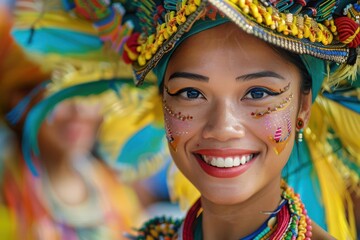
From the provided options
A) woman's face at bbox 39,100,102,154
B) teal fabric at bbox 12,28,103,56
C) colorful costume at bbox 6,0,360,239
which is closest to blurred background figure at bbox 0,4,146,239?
woman's face at bbox 39,100,102,154

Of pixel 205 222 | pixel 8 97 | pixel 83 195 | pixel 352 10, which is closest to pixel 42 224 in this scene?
pixel 83 195

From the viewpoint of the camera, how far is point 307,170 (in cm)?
215

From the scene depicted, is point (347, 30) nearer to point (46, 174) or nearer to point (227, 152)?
point (227, 152)

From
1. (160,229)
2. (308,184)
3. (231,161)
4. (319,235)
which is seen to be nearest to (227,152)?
(231,161)

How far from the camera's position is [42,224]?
3.24 metres

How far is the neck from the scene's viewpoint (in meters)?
1.71

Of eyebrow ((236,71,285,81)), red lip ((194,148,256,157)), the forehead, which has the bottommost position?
red lip ((194,148,256,157))

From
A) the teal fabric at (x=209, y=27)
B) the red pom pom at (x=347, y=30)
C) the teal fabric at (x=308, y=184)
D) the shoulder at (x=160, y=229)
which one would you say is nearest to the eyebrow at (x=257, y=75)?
the teal fabric at (x=209, y=27)

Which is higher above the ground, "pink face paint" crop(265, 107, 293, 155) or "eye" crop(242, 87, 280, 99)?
"eye" crop(242, 87, 280, 99)

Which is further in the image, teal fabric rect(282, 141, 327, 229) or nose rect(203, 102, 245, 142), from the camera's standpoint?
teal fabric rect(282, 141, 327, 229)

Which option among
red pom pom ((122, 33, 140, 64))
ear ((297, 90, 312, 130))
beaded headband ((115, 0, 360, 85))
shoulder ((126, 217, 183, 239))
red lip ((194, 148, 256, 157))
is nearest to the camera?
beaded headband ((115, 0, 360, 85))

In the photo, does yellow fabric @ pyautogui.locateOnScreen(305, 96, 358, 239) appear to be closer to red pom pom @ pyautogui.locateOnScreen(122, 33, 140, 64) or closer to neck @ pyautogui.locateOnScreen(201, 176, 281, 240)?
neck @ pyautogui.locateOnScreen(201, 176, 281, 240)

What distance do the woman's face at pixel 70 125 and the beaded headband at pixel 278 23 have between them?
156 cm

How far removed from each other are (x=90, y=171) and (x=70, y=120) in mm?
402
